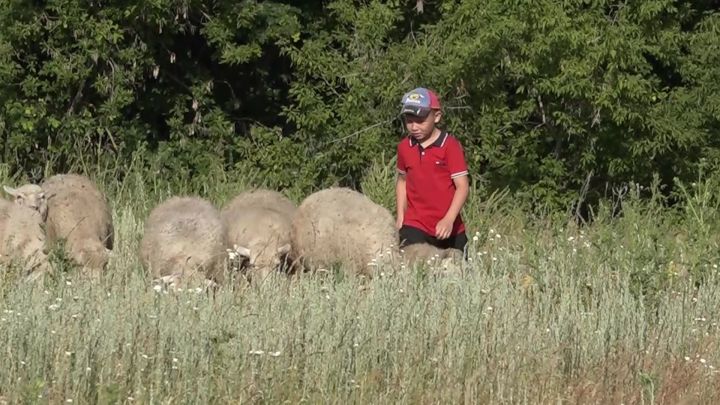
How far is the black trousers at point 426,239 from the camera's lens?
12.6 metres

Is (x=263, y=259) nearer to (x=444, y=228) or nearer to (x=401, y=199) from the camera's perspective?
(x=401, y=199)

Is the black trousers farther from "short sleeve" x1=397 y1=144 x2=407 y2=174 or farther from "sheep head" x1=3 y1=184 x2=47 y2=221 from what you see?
"sheep head" x1=3 y1=184 x2=47 y2=221

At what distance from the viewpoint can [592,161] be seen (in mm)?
18391

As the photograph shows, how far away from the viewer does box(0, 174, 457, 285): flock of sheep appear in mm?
11930

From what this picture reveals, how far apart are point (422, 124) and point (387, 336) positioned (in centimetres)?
350

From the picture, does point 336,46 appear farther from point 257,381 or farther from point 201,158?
point 257,381

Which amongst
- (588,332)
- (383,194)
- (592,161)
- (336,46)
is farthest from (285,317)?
(336,46)


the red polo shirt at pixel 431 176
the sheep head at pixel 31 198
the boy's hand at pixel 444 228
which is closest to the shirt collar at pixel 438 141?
the red polo shirt at pixel 431 176

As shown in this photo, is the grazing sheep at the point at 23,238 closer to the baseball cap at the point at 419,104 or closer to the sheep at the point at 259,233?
the sheep at the point at 259,233

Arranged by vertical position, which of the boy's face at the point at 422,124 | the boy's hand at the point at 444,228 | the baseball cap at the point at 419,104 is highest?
the baseball cap at the point at 419,104

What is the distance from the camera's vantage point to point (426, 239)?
12562mm

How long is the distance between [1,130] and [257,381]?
36.2ft

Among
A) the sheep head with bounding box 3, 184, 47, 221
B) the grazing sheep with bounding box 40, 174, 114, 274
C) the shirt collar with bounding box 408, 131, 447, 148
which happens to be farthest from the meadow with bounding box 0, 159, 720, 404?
the shirt collar with bounding box 408, 131, 447, 148

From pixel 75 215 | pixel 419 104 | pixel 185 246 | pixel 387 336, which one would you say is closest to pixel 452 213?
pixel 419 104
